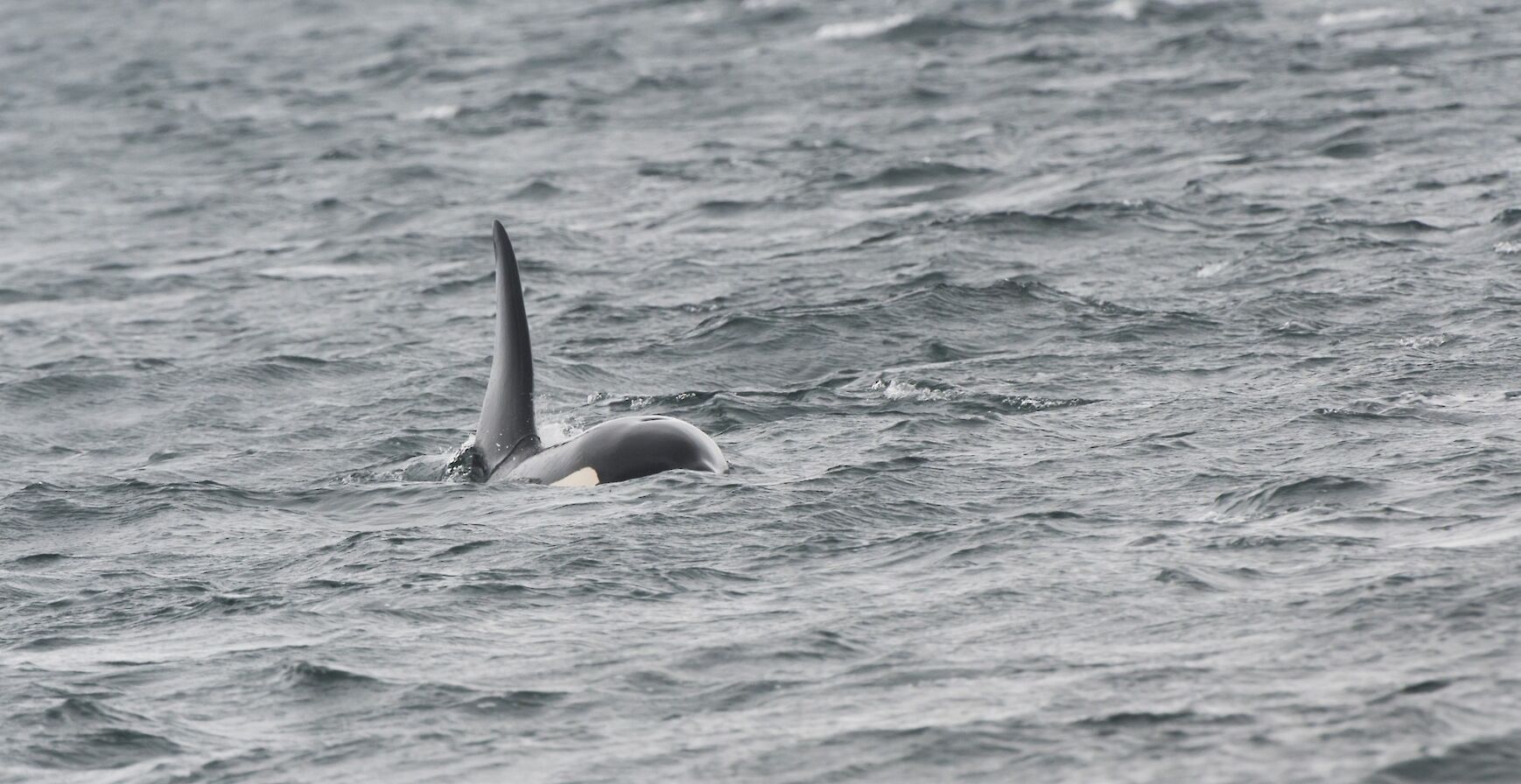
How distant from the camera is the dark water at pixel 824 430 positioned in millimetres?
8523

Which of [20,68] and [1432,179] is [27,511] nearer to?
[1432,179]

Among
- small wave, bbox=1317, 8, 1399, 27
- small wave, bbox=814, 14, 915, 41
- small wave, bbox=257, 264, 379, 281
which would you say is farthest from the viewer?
small wave, bbox=814, 14, 915, 41

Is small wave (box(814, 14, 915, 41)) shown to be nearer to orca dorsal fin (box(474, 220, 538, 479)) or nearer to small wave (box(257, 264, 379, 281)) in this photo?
small wave (box(257, 264, 379, 281))

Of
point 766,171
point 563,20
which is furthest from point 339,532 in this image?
point 563,20

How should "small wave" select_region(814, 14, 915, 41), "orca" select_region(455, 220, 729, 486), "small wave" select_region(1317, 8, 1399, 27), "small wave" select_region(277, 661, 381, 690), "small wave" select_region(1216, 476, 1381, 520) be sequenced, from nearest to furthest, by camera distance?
"small wave" select_region(277, 661, 381, 690) < "small wave" select_region(1216, 476, 1381, 520) < "orca" select_region(455, 220, 729, 486) < "small wave" select_region(1317, 8, 1399, 27) < "small wave" select_region(814, 14, 915, 41)

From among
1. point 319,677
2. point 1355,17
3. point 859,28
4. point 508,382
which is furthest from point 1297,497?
point 859,28

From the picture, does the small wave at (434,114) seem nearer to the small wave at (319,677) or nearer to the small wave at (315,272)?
the small wave at (315,272)

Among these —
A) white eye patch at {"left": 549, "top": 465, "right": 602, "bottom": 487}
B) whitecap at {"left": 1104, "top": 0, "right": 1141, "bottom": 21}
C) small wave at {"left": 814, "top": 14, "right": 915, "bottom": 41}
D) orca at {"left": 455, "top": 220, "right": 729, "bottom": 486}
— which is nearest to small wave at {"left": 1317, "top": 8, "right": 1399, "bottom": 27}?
whitecap at {"left": 1104, "top": 0, "right": 1141, "bottom": 21}

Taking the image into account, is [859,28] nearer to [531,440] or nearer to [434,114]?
[434,114]

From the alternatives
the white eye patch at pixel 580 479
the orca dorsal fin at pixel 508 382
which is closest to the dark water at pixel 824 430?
→ the white eye patch at pixel 580 479

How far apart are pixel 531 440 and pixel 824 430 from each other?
2.02 meters

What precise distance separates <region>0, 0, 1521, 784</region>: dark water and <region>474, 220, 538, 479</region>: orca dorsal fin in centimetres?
65

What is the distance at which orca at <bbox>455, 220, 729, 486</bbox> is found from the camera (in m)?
12.3

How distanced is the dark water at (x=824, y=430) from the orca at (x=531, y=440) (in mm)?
207
